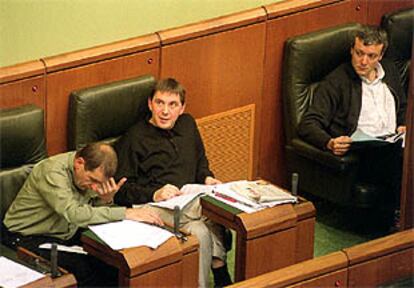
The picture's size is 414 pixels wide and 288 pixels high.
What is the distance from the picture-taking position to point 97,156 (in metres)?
5.15

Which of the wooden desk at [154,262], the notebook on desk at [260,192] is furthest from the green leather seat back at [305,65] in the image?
the wooden desk at [154,262]

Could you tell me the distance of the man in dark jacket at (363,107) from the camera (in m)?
6.00

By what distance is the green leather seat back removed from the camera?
618 centimetres

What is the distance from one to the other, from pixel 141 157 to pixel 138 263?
900 millimetres

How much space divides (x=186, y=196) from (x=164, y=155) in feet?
1.05

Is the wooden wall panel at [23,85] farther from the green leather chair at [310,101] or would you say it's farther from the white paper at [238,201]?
the green leather chair at [310,101]

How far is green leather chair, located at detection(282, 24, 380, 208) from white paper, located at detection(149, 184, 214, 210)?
75 centimetres

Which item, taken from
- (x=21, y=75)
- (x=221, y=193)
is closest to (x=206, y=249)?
(x=221, y=193)

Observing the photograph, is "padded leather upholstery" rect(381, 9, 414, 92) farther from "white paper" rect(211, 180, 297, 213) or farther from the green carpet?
"white paper" rect(211, 180, 297, 213)

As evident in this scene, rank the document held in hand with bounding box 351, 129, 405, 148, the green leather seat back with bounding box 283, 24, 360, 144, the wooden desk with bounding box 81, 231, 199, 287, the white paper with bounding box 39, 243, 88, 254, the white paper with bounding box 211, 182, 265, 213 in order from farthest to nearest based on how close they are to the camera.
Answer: the green leather seat back with bounding box 283, 24, 360, 144, the document held in hand with bounding box 351, 129, 405, 148, the white paper with bounding box 211, 182, 265, 213, the white paper with bounding box 39, 243, 88, 254, the wooden desk with bounding box 81, 231, 199, 287

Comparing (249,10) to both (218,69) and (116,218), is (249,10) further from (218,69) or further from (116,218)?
(116,218)

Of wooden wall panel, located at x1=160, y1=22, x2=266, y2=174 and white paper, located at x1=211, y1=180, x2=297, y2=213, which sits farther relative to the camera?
wooden wall panel, located at x1=160, y1=22, x2=266, y2=174

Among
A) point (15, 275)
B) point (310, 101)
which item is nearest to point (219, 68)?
point (310, 101)

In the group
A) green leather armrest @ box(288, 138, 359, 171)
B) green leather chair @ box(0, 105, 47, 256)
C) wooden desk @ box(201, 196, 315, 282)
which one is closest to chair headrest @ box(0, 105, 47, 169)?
green leather chair @ box(0, 105, 47, 256)
